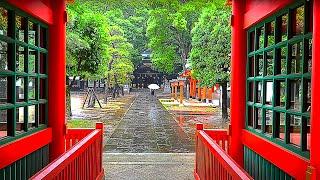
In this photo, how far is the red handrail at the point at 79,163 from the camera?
3.64 m

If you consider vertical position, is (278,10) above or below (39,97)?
above

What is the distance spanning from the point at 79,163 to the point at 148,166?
13.5ft

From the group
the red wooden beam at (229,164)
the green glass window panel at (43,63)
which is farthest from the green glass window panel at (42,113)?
the red wooden beam at (229,164)

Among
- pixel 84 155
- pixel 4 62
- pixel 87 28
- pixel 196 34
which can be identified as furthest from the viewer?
pixel 196 34

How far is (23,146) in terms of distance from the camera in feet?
17.5

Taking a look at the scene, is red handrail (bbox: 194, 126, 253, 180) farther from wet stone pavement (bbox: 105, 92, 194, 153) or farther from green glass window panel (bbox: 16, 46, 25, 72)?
wet stone pavement (bbox: 105, 92, 194, 153)

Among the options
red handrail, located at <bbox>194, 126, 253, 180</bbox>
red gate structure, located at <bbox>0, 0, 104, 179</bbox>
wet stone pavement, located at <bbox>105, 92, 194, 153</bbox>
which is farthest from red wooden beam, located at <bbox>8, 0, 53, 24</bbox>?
wet stone pavement, located at <bbox>105, 92, 194, 153</bbox>

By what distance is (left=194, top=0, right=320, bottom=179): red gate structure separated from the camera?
401 cm

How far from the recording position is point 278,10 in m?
5.08

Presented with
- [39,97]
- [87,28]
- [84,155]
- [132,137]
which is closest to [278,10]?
[84,155]

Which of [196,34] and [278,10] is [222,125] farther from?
[278,10]

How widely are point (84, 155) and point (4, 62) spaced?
1.71 meters

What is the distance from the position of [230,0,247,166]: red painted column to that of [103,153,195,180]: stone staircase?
5.49ft

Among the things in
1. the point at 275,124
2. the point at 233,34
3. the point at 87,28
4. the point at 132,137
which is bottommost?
the point at 132,137
